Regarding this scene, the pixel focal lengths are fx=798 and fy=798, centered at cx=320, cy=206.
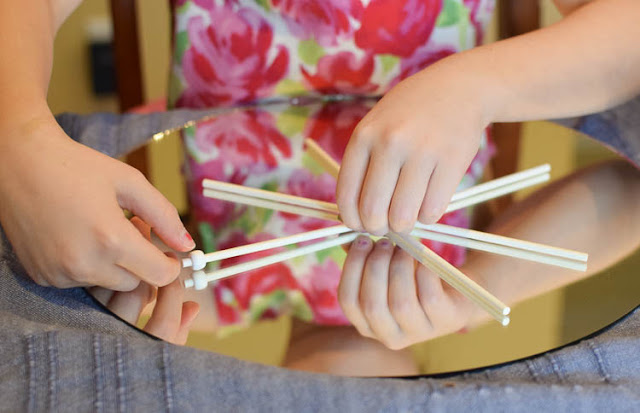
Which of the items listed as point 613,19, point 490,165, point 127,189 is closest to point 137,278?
point 127,189

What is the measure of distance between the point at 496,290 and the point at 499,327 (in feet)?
0.10

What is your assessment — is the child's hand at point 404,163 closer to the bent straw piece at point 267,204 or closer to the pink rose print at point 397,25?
the bent straw piece at point 267,204

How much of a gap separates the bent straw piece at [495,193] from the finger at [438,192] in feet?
0.16

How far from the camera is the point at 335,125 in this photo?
0.64 m

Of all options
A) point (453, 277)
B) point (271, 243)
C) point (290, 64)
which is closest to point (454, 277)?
point (453, 277)

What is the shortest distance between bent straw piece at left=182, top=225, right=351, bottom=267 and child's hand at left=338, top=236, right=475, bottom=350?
0.06 ft

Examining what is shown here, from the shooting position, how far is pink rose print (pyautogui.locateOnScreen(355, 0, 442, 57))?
2.23ft

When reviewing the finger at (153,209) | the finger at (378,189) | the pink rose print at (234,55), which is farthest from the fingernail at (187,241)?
the pink rose print at (234,55)

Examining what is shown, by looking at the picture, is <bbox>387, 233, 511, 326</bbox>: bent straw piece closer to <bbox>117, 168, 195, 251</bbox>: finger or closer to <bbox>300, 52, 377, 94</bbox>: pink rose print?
<bbox>117, 168, 195, 251</bbox>: finger

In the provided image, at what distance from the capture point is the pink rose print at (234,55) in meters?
0.71

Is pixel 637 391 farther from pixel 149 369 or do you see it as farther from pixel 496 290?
pixel 149 369

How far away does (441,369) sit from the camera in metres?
0.37

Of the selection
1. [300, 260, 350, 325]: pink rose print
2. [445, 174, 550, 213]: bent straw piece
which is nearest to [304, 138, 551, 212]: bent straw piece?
[445, 174, 550, 213]: bent straw piece

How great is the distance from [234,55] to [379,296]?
361 millimetres
